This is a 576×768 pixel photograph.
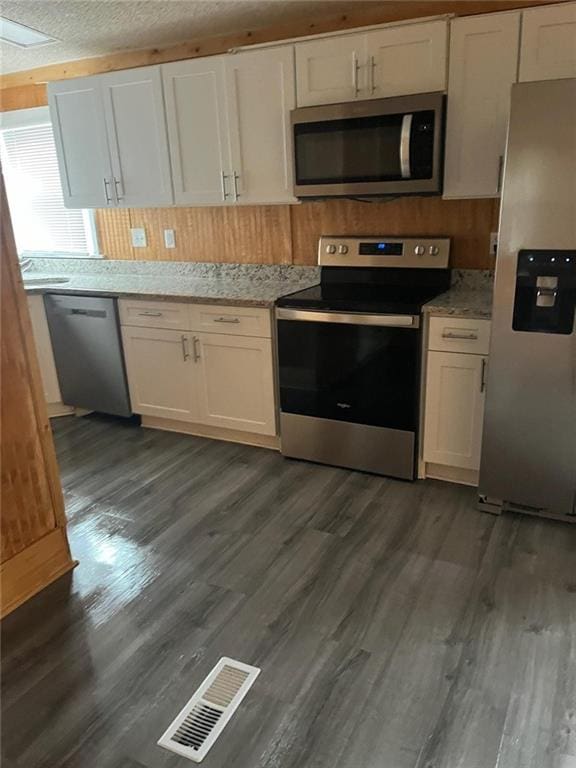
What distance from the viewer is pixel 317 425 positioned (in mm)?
3100

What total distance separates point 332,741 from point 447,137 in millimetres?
2492

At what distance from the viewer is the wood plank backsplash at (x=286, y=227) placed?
3.05 m

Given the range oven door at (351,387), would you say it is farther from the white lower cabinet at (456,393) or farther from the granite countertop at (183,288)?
the granite countertop at (183,288)

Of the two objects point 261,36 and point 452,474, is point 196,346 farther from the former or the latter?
point 261,36

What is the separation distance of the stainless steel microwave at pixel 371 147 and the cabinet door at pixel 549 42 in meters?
0.39

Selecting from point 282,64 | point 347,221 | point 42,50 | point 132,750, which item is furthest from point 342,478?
point 42,50

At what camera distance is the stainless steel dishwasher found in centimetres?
362

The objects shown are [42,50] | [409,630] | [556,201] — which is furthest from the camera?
[42,50]

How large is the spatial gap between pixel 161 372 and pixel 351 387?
126 cm

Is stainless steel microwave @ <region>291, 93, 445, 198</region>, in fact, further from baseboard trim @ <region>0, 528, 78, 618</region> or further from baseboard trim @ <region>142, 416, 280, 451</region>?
baseboard trim @ <region>0, 528, 78, 618</region>

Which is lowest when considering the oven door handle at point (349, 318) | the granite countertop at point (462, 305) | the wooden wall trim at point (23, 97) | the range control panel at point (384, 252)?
the oven door handle at point (349, 318)

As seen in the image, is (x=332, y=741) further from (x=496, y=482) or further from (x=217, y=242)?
(x=217, y=242)

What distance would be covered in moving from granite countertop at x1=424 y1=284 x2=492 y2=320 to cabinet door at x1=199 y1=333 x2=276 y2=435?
907mm

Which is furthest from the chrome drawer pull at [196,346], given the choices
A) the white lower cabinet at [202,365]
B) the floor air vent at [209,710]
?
the floor air vent at [209,710]
